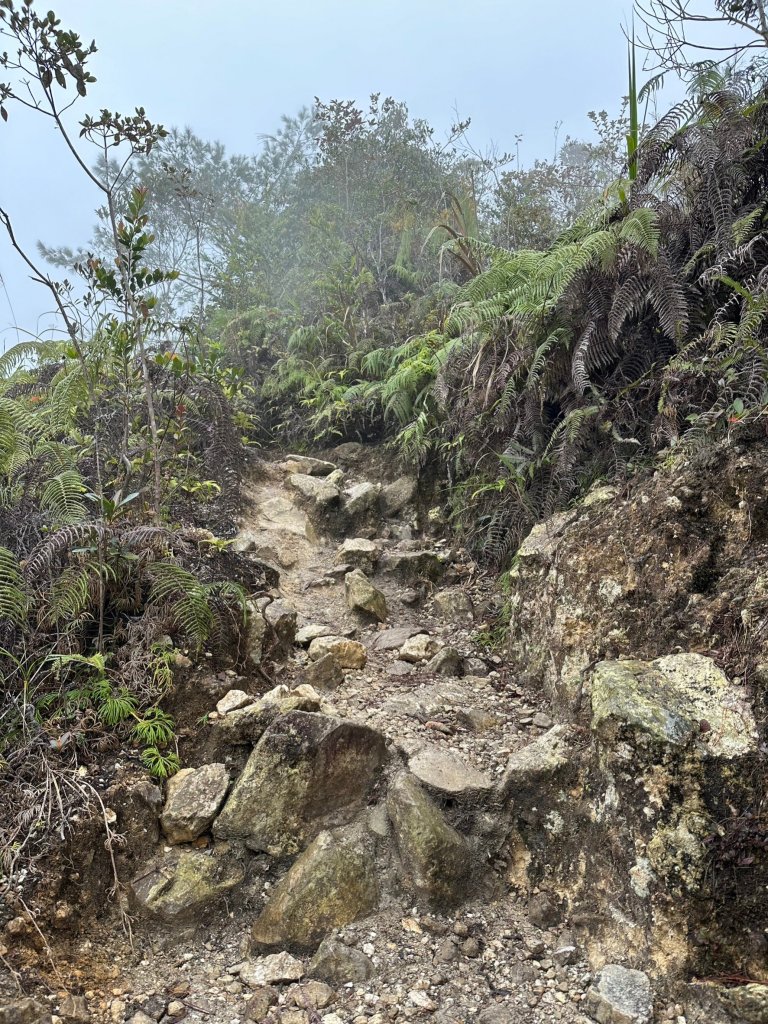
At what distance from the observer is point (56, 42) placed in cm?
336

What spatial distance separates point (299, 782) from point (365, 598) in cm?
180

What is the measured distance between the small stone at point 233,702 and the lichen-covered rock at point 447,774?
0.91 m

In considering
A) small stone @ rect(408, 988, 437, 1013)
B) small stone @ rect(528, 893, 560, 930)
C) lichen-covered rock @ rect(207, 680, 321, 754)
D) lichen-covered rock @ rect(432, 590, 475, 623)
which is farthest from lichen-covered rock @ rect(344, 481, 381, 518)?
small stone @ rect(408, 988, 437, 1013)

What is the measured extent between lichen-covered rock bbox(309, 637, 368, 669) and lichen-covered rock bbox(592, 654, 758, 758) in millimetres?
1608

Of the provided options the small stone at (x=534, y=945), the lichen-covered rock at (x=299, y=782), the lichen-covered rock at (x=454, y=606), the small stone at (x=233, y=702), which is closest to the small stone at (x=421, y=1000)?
the small stone at (x=534, y=945)

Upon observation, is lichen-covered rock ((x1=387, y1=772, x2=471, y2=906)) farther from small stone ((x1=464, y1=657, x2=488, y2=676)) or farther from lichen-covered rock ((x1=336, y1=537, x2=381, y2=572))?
lichen-covered rock ((x1=336, y1=537, x2=381, y2=572))

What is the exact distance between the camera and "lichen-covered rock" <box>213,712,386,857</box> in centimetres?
272

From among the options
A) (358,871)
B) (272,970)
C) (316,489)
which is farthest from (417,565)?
(272,970)

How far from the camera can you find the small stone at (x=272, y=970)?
7.61 ft

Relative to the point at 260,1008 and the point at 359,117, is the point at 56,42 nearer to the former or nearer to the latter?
the point at 260,1008

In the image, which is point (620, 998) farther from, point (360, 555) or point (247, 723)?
point (360, 555)

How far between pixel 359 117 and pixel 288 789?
11678 millimetres

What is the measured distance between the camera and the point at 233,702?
313cm

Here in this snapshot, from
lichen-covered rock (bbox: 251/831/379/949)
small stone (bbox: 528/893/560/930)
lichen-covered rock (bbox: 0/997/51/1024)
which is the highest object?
lichen-covered rock (bbox: 0/997/51/1024)
